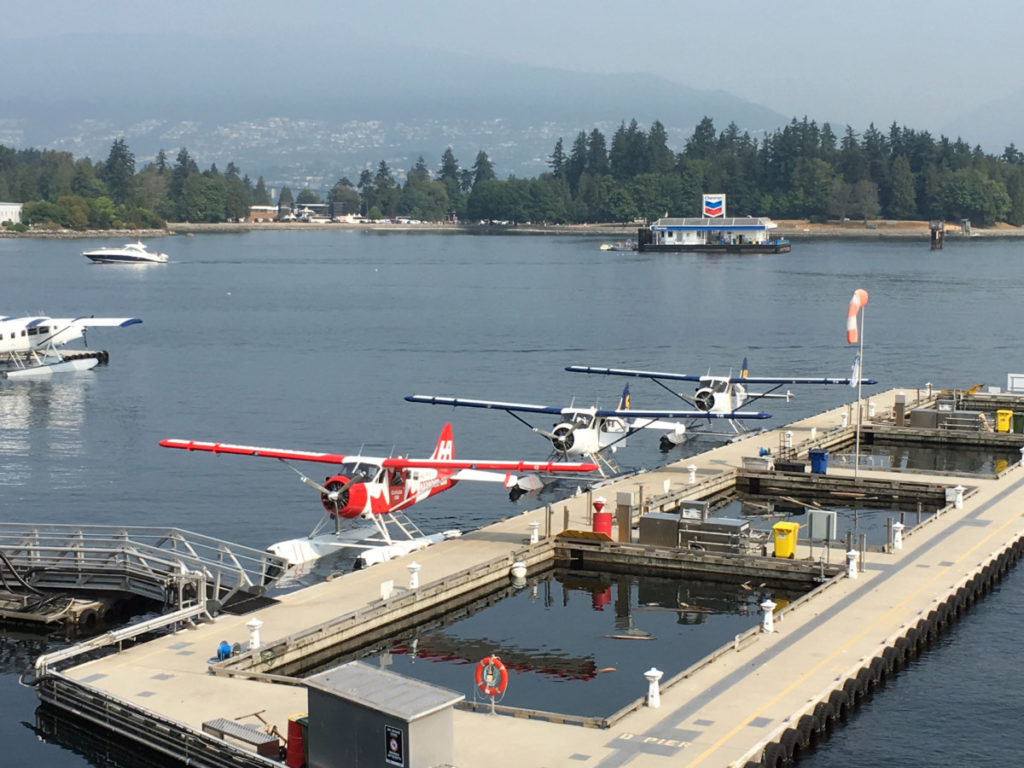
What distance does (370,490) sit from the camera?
36.3 m

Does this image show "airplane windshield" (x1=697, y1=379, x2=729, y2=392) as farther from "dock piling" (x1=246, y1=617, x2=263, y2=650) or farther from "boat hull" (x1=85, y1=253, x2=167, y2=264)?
"boat hull" (x1=85, y1=253, x2=167, y2=264)

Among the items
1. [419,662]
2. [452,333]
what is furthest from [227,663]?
[452,333]

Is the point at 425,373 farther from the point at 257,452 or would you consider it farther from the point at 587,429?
the point at 257,452

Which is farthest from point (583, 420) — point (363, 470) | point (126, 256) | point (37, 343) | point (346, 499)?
point (126, 256)

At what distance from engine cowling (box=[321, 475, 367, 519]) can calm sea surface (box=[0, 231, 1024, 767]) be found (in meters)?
6.32

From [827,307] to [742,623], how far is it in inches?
3775

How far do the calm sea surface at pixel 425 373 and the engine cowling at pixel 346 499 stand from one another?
20.7 ft

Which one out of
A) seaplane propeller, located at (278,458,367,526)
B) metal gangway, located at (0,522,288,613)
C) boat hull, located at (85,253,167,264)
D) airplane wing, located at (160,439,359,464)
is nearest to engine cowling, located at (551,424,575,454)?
airplane wing, located at (160,439,359,464)

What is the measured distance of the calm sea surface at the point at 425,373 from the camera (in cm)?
2930

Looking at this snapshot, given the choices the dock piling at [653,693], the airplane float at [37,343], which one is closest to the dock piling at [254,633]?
the dock piling at [653,693]

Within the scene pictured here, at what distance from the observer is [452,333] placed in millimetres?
103000

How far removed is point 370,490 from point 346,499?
0.87m

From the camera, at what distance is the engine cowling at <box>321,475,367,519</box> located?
116ft

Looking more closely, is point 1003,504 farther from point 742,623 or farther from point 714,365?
point 714,365
